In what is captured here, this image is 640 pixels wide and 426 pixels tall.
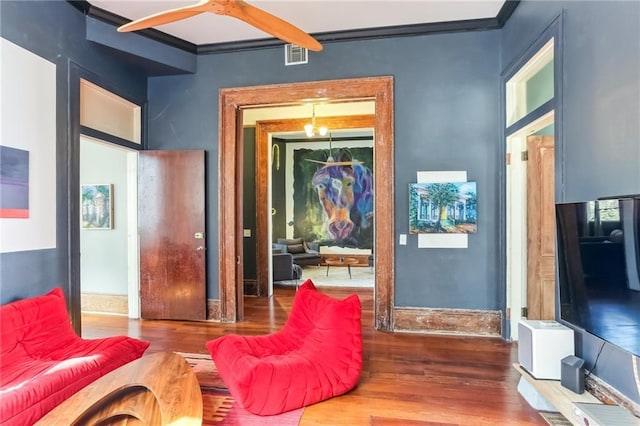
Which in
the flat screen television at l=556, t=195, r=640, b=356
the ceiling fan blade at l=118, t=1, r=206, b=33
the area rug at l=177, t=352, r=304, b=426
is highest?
the ceiling fan blade at l=118, t=1, r=206, b=33

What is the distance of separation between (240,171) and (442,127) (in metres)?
2.58

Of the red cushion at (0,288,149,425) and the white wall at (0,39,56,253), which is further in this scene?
the white wall at (0,39,56,253)

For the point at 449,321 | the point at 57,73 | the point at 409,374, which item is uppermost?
the point at 57,73

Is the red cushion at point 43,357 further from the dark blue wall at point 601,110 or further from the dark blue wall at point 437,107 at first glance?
the dark blue wall at point 601,110

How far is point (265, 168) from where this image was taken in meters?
6.02

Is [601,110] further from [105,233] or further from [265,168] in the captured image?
[105,233]

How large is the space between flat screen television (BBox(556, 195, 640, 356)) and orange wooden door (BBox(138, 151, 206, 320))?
3.79 m

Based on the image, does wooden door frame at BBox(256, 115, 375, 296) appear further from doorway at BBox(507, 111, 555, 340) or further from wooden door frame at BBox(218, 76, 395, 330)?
doorway at BBox(507, 111, 555, 340)

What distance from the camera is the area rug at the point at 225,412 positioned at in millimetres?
2201

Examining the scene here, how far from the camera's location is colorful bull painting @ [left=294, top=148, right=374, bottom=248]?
8.63 meters

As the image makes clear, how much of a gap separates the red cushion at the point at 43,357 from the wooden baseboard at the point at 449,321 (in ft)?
8.99

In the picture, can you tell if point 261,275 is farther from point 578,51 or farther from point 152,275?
point 578,51

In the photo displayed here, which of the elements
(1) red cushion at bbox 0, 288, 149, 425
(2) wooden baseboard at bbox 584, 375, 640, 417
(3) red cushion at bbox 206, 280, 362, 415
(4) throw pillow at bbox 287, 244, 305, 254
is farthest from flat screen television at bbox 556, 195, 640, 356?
(4) throw pillow at bbox 287, 244, 305, 254

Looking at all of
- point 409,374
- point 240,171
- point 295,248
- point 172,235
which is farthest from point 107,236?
point 409,374
